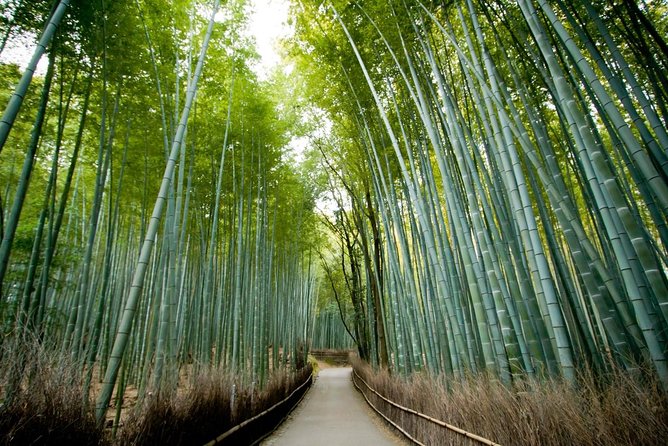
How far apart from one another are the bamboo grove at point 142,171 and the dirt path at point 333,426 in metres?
0.88

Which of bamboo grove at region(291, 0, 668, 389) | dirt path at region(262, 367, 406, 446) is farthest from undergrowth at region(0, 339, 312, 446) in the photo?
bamboo grove at region(291, 0, 668, 389)

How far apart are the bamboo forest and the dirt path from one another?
384 mm

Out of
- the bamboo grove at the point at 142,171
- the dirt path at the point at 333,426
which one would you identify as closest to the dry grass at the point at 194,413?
the bamboo grove at the point at 142,171

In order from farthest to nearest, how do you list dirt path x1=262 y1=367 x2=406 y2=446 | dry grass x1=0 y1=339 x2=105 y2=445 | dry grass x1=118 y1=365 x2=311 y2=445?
dirt path x1=262 y1=367 x2=406 y2=446 → dry grass x1=118 y1=365 x2=311 y2=445 → dry grass x1=0 y1=339 x2=105 y2=445

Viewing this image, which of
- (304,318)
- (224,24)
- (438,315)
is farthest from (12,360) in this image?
(304,318)

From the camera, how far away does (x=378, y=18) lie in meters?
3.71

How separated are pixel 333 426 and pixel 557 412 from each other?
12.3 feet

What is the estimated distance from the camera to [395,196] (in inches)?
169

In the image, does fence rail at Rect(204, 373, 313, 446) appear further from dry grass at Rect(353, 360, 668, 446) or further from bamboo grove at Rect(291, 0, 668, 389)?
bamboo grove at Rect(291, 0, 668, 389)

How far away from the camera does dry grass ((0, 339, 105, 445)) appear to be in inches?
44.7

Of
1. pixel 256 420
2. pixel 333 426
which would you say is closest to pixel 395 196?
pixel 256 420

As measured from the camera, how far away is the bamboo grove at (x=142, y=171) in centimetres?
253

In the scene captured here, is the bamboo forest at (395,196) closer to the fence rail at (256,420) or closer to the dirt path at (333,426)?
the fence rail at (256,420)

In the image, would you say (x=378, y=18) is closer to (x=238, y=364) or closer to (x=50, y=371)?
(x=50, y=371)
